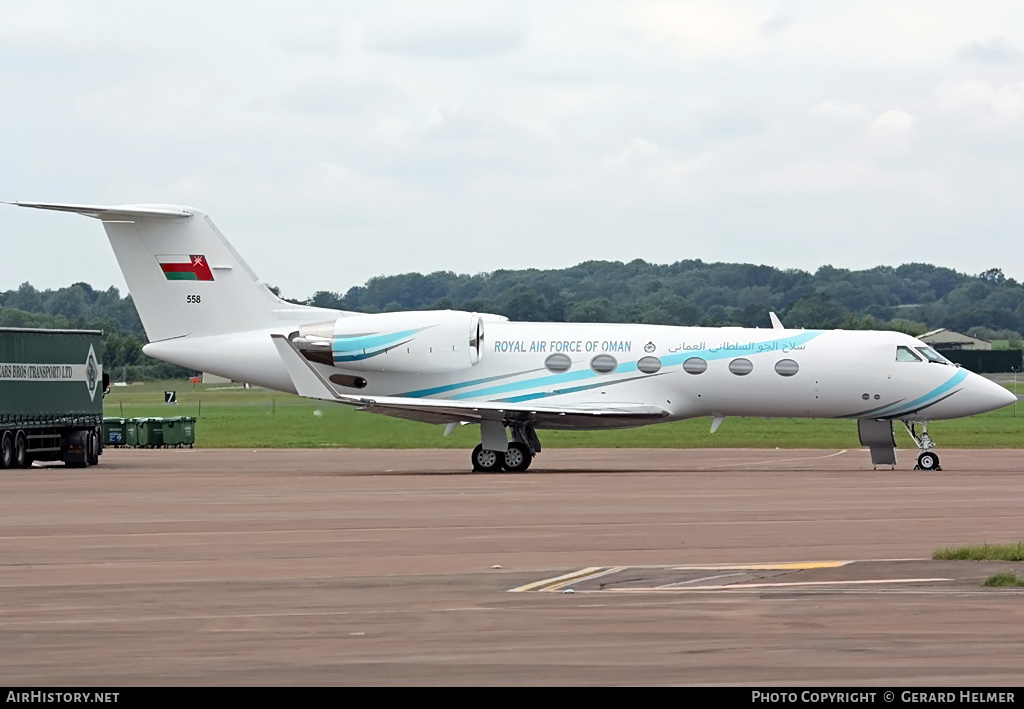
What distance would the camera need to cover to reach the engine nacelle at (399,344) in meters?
33.8

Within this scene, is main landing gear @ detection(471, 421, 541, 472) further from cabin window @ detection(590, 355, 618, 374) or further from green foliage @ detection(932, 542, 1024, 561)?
green foliage @ detection(932, 542, 1024, 561)

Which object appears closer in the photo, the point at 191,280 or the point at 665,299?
the point at 191,280

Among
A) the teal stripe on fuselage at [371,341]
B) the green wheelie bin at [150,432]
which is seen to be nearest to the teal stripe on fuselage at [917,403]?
the teal stripe on fuselage at [371,341]

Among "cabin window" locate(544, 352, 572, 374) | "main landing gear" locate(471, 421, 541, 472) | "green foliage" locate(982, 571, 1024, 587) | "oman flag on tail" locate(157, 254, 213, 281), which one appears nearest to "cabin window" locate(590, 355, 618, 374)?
"cabin window" locate(544, 352, 572, 374)

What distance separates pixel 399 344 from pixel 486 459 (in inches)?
123

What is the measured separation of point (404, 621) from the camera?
11844mm

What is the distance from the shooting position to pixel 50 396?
37.1 metres

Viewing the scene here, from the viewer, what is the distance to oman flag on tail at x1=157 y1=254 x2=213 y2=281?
3481 centimetres

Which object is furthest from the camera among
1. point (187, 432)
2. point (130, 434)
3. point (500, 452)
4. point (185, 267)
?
point (130, 434)

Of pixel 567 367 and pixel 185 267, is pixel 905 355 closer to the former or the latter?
pixel 567 367

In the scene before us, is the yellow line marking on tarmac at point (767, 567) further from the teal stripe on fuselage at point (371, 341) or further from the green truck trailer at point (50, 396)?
the green truck trailer at point (50, 396)

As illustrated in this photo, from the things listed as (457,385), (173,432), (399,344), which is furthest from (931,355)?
(173,432)

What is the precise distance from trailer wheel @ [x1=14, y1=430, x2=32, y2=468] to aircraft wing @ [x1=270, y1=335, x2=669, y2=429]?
303 inches

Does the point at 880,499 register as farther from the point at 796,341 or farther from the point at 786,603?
the point at 786,603
